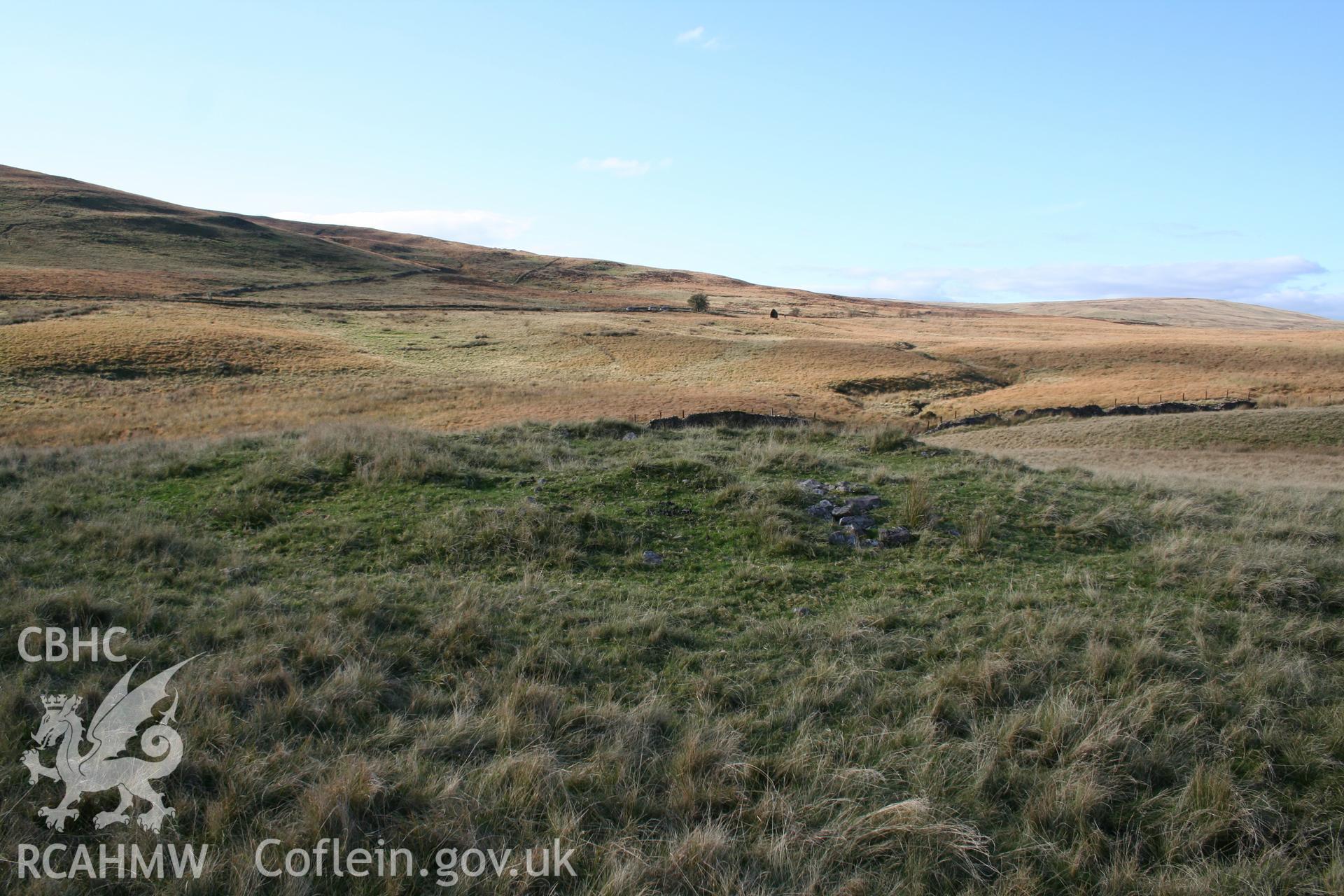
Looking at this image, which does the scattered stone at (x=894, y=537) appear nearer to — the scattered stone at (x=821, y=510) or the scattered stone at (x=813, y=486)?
the scattered stone at (x=821, y=510)

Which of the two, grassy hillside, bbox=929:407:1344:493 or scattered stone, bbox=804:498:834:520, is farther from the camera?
grassy hillside, bbox=929:407:1344:493

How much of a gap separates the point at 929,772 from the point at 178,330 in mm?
55111

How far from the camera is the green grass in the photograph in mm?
4090

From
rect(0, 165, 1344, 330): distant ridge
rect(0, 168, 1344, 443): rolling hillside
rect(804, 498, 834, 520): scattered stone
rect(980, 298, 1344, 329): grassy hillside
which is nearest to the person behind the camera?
rect(804, 498, 834, 520): scattered stone

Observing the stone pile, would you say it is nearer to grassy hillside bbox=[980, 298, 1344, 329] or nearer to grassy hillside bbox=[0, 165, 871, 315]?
grassy hillside bbox=[0, 165, 871, 315]

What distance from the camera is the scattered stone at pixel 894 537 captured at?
369 inches

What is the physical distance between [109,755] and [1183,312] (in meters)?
197

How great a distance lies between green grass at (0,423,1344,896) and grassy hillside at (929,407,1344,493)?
15.4 meters

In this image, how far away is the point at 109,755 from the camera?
4453 mm

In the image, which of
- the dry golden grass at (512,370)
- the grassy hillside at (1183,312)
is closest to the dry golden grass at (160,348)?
the dry golden grass at (512,370)

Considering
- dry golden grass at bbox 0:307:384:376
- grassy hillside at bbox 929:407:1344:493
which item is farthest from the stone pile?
dry golden grass at bbox 0:307:384:376

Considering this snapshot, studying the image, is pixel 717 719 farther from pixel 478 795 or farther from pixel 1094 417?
pixel 1094 417

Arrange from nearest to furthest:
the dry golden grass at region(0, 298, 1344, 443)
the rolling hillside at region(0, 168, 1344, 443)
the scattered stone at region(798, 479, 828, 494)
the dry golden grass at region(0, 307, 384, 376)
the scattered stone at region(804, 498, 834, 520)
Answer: the scattered stone at region(804, 498, 834, 520) < the scattered stone at region(798, 479, 828, 494) < the dry golden grass at region(0, 298, 1344, 443) < the rolling hillside at region(0, 168, 1344, 443) < the dry golden grass at region(0, 307, 384, 376)

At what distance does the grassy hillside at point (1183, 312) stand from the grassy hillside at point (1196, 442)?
393ft
